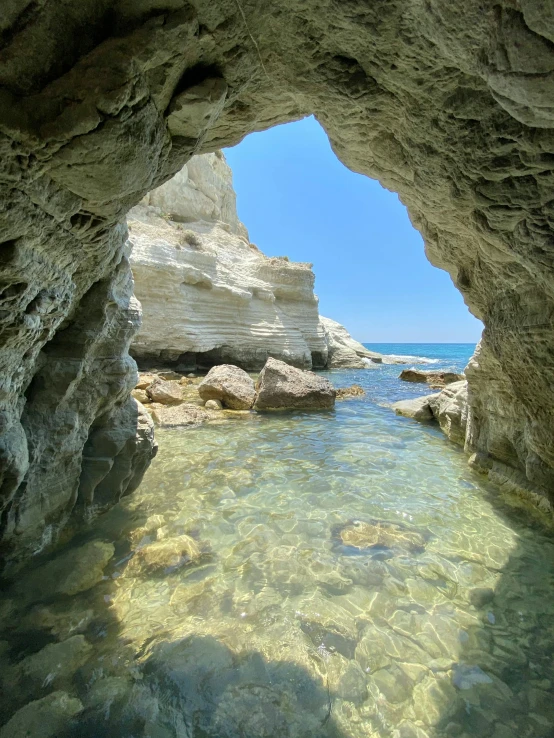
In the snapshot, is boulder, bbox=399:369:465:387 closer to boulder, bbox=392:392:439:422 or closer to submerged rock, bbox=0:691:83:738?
boulder, bbox=392:392:439:422

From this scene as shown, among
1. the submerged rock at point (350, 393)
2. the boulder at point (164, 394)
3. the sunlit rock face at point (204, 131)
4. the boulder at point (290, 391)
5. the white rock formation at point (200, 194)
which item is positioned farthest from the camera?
the white rock formation at point (200, 194)

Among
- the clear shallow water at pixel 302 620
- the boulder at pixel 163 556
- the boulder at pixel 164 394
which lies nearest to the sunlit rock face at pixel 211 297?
the boulder at pixel 164 394

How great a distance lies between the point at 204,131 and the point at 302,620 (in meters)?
3.86

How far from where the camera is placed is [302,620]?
300 centimetres

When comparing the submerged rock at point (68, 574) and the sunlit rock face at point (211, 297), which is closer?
the submerged rock at point (68, 574)

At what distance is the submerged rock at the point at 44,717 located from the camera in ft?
6.70

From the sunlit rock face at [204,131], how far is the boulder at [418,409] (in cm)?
637

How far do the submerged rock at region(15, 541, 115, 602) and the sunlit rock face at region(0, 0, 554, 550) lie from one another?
31cm

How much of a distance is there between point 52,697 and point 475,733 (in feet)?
8.65

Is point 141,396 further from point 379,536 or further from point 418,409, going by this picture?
point 379,536

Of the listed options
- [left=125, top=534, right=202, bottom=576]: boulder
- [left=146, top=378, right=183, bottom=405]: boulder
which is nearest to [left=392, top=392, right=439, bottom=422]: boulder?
[left=146, top=378, right=183, bottom=405]: boulder

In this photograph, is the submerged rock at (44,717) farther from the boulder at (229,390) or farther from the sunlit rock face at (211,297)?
the sunlit rock face at (211,297)

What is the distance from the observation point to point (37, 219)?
6.53 feet

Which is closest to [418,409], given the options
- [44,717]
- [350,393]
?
[350,393]
